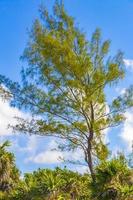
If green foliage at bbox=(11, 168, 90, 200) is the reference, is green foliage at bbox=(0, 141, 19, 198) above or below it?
above

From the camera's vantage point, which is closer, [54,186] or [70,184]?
[54,186]

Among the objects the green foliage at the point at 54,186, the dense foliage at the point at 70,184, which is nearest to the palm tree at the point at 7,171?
the dense foliage at the point at 70,184

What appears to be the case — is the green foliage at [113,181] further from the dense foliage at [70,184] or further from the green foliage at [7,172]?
the green foliage at [7,172]

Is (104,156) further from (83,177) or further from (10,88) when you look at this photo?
(10,88)

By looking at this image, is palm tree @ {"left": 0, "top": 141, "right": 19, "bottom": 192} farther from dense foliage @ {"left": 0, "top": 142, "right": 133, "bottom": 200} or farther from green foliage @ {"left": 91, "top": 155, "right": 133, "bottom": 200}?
green foliage @ {"left": 91, "top": 155, "right": 133, "bottom": 200}

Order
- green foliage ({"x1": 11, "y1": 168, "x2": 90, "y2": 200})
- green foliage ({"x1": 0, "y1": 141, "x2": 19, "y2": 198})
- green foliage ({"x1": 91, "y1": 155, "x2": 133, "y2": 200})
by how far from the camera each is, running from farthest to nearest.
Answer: green foliage ({"x1": 0, "y1": 141, "x2": 19, "y2": 198}) → green foliage ({"x1": 11, "y1": 168, "x2": 90, "y2": 200}) → green foliage ({"x1": 91, "y1": 155, "x2": 133, "y2": 200})

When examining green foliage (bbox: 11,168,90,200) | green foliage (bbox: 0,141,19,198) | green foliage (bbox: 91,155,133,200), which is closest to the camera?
green foliage (bbox: 91,155,133,200)

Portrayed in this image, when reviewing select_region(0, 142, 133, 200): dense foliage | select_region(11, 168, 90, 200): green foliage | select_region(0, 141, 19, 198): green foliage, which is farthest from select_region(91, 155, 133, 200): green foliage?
select_region(0, 141, 19, 198): green foliage

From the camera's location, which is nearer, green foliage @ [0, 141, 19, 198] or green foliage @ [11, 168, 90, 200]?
green foliage @ [11, 168, 90, 200]

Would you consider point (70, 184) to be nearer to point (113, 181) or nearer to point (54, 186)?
point (54, 186)

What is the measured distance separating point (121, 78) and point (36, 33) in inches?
249

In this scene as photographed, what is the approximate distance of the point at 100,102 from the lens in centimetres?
3800

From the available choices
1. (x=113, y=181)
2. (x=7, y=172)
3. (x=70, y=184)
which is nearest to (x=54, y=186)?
(x=70, y=184)

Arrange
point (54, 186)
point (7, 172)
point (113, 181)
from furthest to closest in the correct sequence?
point (7, 172), point (54, 186), point (113, 181)
